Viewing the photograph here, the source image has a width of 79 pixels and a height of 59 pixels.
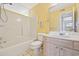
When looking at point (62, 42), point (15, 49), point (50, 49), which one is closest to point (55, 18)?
point (62, 42)

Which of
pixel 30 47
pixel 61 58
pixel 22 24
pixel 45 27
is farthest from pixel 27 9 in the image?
pixel 61 58

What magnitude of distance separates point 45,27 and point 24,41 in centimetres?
43

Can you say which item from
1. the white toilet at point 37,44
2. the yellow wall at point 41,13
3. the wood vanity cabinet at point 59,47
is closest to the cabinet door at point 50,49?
the wood vanity cabinet at point 59,47

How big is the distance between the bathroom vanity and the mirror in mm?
153

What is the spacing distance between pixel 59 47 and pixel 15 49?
28.5 inches

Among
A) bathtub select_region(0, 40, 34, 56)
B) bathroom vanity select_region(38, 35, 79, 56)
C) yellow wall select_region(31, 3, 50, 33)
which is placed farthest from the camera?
yellow wall select_region(31, 3, 50, 33)

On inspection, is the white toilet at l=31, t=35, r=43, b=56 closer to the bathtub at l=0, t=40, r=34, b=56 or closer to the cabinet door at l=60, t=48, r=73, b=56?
the bathtub at l=0, t=40, r=34, b=56

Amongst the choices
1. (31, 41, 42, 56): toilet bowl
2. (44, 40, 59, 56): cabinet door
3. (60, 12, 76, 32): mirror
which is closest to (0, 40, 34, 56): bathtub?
(31, 41, 42, 56): toilet bowl

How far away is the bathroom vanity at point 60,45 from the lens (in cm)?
165

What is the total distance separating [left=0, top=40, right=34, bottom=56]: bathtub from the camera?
1778 mm

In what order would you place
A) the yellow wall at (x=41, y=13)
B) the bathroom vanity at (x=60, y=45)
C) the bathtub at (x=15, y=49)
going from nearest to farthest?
the bathroom vanity at (x=60, y=45) → the bathtub at (x=15, y=49) → the yellow wall at (x=41, y=13)

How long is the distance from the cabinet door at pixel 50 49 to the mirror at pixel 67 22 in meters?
0.33

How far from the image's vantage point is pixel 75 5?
5.95 feet

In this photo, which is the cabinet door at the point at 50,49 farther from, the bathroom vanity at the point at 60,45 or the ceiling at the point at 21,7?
the ceiling at the point at 21,7
